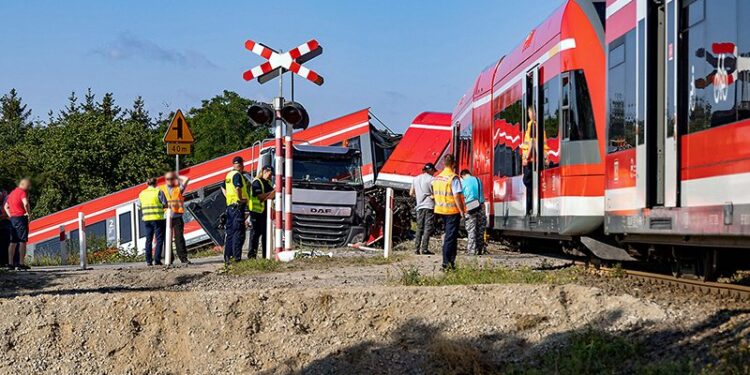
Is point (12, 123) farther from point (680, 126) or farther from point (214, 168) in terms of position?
point (680, 126)

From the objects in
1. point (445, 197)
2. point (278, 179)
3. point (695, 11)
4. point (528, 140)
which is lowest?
point (445, 197)

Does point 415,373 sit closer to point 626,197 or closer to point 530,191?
point 626,197

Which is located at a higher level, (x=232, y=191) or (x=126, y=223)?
(x=232, y=191)

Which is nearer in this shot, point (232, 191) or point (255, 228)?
point (232, 191)

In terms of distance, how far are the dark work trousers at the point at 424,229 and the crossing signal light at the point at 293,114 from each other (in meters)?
3.33

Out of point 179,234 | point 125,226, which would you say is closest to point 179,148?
point 179,234

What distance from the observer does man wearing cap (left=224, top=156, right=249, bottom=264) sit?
17.1 metres

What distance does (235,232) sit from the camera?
1731cm

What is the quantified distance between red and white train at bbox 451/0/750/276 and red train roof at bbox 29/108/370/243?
51.6 ft

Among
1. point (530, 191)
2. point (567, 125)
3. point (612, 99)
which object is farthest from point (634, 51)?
point (530, 191)

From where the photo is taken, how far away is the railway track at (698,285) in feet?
32.6

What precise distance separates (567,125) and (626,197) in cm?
190

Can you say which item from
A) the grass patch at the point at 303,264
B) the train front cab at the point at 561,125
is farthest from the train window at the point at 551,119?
the grass patch at the point at 303,264

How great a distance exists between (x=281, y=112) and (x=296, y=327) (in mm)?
8316
